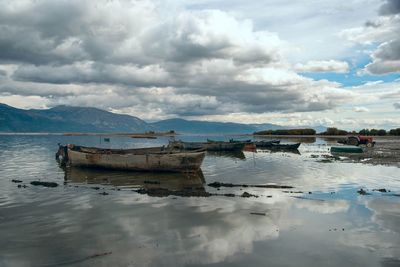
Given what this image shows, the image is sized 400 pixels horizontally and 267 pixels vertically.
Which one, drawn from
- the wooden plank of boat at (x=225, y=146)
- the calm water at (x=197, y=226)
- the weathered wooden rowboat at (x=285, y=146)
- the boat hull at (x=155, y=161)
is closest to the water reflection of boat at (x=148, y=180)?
the calm water at (x=197, y=226)

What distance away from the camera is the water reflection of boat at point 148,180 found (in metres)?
25.9

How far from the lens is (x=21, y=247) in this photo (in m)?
14.1

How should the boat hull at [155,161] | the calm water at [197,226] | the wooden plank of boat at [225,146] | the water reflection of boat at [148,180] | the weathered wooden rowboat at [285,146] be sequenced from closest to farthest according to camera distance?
the calm water at [197,226] → the water reflection of boat at [148,180] → the boat hull at [155,161] → the wooden plank of boat at [225,146] → the weathered wooden rowboat at [285,146]

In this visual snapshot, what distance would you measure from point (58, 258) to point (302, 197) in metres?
16.1

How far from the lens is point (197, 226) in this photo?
55.7 feet

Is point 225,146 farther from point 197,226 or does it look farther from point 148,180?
point 197,226

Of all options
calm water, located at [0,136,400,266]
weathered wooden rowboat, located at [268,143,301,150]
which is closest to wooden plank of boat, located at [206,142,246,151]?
weathered wooden rowboat, located at [268,143,301,150]

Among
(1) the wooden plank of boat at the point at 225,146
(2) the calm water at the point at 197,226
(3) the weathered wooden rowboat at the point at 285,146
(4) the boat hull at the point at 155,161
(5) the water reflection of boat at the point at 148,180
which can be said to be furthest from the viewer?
(3) the weathered wooden rowboat at the point at 285,146

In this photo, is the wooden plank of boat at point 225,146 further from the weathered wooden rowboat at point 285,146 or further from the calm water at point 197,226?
the calm water at point 197,226

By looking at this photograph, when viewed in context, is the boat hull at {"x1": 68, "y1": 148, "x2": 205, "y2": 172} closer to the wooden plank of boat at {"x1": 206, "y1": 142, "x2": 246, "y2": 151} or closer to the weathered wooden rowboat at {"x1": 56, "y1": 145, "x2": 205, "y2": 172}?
the weathered wooden rowboat at {"x1": 56, "y1": 145, "x2": 205, "y2": 172}

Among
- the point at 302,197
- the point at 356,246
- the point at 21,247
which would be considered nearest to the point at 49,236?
the point at 21,247

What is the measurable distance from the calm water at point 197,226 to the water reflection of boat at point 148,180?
399mm

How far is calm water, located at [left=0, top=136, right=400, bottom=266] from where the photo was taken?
13.0 m

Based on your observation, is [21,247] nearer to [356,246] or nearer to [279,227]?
[279,227]
